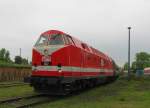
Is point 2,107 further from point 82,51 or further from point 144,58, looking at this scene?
point 144,58

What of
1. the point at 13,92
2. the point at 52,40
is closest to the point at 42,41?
the point at 52,40

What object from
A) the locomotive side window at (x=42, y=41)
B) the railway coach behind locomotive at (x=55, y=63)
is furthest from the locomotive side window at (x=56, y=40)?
the locomotive side window at (x=42, y=41)

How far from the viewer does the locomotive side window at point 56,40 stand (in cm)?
1794

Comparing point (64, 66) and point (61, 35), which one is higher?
point (61, 35)

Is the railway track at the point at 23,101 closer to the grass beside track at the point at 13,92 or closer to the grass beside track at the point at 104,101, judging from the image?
the grass beside track at the point at 104,101

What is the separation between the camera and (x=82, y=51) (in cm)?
2050

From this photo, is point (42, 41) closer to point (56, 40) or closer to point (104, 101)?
point (56, 40)

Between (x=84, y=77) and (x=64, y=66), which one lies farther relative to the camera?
(x=84, y=77)

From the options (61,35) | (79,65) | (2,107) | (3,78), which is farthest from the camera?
(3,78)

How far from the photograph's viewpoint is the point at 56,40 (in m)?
18.1

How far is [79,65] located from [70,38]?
6.01 feet

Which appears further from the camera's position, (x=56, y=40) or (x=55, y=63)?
(x=56, y=40)

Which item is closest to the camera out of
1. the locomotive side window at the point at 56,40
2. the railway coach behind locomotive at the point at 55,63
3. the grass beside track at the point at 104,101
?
the grass beside track at the point at 104,101

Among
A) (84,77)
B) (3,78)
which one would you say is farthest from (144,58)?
(84,77)
